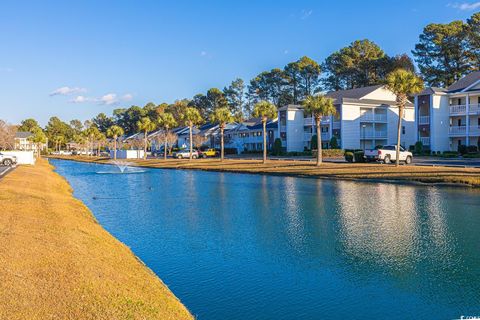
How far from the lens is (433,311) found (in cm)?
1022

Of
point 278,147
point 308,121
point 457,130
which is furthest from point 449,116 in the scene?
point 278,147

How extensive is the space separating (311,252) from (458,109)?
5729 centimetres

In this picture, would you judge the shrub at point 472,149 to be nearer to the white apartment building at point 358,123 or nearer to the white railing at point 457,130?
the white railing at point 457,130

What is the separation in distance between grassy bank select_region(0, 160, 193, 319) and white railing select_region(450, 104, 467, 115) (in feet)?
195

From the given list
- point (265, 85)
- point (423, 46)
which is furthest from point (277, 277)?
point (265, 85)

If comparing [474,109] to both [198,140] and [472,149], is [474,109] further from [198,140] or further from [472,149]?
[198,140]

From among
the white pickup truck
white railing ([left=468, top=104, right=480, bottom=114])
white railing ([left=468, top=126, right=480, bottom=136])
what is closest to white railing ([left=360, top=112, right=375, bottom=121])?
white railing ([left=468, top=104, right=480, bottom=114])

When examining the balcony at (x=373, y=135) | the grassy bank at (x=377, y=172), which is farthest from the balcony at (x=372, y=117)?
the grassy bank at (x=377, y=172)

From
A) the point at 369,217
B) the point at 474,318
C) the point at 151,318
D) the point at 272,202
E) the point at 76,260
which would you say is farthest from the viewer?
the point at 272,202

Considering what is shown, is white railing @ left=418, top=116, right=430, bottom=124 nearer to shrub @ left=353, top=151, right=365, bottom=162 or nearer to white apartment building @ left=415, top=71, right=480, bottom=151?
white apartment building @ left=415, top=71, right=480, bottom=151

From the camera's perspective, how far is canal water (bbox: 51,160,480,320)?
1077 centimetres

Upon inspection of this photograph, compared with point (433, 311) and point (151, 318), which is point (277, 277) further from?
point (151, 318)

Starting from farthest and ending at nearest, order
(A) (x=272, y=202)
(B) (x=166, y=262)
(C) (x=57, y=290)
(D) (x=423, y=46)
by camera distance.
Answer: (D) (x=423, y=46), (A) (x=272, y=202), (B) (x=166, y=262), (C) (x=57, y=290)

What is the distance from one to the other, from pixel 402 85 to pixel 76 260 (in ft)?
126
